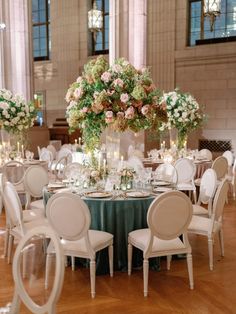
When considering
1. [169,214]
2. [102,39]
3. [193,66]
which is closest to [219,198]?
[169,214]

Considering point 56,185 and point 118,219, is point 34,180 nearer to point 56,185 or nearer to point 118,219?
point 56,185

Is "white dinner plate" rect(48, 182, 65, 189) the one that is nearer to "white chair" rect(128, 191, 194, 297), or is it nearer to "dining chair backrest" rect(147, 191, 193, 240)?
"white chair" rect(128, 191, 194, 297)

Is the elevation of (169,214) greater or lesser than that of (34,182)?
greater

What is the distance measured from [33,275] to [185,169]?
4.75 metres

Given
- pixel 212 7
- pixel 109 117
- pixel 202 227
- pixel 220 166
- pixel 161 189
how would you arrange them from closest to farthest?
pixel 109 117
pixel 202 227
pixel 161 189
pixel 220 166
pixel 212 7

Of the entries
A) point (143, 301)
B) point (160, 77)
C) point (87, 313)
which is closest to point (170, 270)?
point (143, 301)

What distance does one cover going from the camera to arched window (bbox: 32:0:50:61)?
16.5 m

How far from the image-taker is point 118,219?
4039mm

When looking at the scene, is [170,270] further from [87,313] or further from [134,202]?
[87,313]

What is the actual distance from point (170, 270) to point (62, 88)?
Answer: 1264cm

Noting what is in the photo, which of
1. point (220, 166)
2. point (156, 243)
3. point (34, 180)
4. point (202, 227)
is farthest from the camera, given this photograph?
point (220, 166)

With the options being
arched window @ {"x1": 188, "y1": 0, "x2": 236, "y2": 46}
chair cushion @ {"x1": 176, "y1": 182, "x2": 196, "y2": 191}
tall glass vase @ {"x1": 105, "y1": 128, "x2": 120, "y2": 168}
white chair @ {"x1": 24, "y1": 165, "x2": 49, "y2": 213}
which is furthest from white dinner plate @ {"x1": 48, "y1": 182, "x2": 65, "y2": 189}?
arched window @ {"x1": 188, "y1": 0, "x2": 236, "y2": 46}

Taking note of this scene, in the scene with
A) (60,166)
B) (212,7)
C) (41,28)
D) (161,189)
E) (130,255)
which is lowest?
(130,255)

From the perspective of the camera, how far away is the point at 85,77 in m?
4.35
